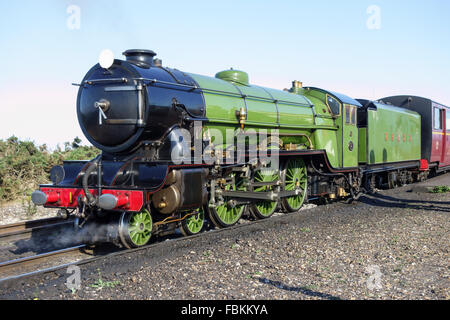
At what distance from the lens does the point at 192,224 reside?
737cm

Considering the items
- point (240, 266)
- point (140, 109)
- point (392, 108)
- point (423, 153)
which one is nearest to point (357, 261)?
point (240, 266)

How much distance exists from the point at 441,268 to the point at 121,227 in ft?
14.2

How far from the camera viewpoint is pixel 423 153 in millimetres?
17531

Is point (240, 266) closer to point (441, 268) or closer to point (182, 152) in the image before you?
point (182, 152)

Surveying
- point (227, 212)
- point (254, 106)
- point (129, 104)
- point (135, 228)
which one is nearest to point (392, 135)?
point (254, 106)

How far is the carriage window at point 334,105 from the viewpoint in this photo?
35.8 feet

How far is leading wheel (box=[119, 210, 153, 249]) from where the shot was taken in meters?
6.12

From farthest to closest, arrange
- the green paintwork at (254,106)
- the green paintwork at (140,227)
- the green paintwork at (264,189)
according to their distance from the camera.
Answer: the green paintwork at (264,189) → the green paintwork at (254,106) → the green paintwork at (140,227)

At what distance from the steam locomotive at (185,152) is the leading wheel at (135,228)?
17mm

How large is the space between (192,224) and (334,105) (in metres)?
5.63

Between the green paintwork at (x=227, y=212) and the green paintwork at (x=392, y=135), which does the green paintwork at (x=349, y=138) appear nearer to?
the green paintwork at (x=392, y=135)

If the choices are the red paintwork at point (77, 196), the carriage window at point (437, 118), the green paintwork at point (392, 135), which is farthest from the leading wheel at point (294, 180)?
the carriage window at point (437, 118)

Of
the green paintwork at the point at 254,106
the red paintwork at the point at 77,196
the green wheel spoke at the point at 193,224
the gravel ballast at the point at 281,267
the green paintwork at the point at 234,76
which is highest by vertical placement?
the green paintwork at the point at 234,76
